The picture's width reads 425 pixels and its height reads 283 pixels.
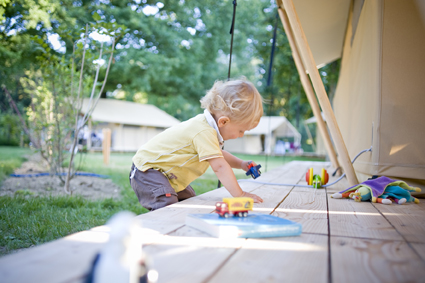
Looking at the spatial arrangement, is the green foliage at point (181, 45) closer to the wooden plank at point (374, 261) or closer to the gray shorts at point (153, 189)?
the gray shorts at point (153, 189)

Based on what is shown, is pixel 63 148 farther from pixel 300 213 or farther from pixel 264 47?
pixel 264 47

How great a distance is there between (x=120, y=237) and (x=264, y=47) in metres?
12.6

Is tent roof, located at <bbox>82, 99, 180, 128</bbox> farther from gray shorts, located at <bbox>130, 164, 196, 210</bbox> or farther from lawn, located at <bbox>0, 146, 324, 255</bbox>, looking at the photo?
gray shorts, located at <bbox>130, 164, 196, 210</bbox>

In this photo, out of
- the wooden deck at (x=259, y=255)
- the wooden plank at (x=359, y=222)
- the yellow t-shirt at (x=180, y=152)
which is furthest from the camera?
the yellow t-shirt at (x=180, y=152)

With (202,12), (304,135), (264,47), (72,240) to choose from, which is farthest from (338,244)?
(304,135)

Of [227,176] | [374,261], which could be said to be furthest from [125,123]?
[374,261]

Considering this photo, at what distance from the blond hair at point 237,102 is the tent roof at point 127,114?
49.9ft

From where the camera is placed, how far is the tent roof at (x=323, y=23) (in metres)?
3.81

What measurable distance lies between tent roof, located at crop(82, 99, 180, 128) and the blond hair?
15.2m

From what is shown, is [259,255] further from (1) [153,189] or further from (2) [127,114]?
(2) [127,114]

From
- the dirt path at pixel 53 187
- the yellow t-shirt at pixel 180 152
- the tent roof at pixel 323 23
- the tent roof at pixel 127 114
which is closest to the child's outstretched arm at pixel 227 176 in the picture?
the yellow t-shirt at pixel 180 152

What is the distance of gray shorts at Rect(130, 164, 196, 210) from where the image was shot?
6.78 ft

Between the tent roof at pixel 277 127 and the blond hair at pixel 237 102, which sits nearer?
the blond hair at pixel 237 102

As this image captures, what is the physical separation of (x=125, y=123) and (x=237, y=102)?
16.3 meters
